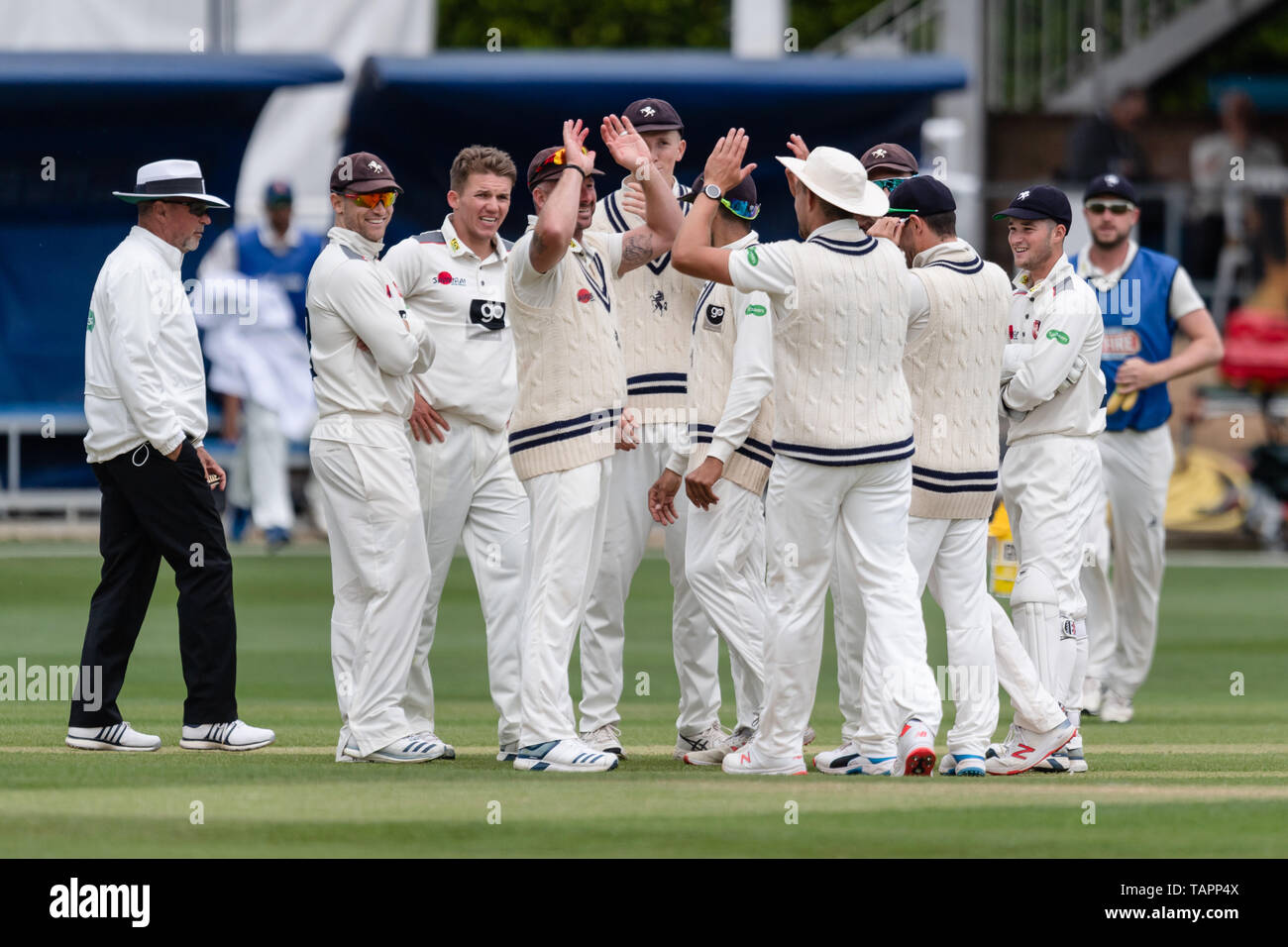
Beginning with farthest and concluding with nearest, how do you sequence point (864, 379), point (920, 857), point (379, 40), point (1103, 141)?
point (379, 40) → point (1103, 141) → point (864, 379) → point (920, 857)

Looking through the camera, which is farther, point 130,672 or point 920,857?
point 130,672

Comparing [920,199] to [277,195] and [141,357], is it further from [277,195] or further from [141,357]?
[277,195]

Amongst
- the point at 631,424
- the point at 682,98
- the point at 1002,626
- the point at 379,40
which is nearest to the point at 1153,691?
the point at 1002,626

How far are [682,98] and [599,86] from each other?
705mm

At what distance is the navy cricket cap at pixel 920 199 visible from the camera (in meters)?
8.67

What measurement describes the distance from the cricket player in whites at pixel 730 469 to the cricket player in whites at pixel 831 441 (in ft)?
0.82

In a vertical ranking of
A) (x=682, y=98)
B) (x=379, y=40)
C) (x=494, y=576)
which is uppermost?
(x=379, y=40)

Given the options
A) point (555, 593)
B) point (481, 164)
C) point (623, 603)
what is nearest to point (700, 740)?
point (623, 603)

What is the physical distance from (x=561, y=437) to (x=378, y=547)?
2.88ft

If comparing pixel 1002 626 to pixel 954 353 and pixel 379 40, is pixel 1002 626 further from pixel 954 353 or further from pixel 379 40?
pixel 379 40

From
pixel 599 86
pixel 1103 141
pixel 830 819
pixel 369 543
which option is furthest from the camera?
pixel 1103 141

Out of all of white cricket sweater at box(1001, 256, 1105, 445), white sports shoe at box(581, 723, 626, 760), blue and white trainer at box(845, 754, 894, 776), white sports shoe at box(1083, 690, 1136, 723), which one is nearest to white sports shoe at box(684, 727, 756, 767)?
white sports shoe at box(581, 723, 626, 760)

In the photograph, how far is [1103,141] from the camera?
2159 centimetres

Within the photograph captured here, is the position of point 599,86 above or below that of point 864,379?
above
